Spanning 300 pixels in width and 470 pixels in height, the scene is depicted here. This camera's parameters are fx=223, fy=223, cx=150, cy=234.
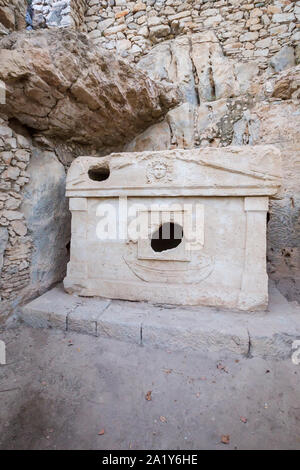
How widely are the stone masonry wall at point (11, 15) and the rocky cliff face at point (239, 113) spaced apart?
283 cm

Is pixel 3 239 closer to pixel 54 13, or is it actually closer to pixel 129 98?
pixel 129 98

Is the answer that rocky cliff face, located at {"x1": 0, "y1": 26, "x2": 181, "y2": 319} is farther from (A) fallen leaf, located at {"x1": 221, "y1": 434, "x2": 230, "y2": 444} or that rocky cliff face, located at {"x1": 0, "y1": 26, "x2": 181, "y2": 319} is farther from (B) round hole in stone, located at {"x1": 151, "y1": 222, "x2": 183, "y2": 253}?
(A) fallen leaf, located at {"x1": 221, "y1": 434, "x2": 230, "y2": 444}

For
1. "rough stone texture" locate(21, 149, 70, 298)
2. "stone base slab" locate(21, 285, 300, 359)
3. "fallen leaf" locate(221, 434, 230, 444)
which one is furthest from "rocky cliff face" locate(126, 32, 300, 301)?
"fallen leaf" locate(221, 434, 230, 444)

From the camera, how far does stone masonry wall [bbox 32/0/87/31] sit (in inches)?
222

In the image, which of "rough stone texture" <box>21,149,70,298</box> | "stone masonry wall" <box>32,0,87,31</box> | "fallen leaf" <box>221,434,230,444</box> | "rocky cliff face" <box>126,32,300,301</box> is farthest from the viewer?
"stone masonry wall" <box>32,0,87,31</box>

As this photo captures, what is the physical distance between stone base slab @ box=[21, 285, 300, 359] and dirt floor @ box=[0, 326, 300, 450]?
0.13 meters

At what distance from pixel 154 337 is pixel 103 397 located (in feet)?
2.86

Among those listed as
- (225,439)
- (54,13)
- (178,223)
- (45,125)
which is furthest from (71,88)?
(225,439)

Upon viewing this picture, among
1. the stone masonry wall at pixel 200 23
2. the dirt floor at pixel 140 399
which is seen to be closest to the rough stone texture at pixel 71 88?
the stone masonry wall at pixel 200 23

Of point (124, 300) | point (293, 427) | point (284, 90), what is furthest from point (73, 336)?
point (284, 90)

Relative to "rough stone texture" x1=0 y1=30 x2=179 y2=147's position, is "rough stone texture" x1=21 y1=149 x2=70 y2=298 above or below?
below

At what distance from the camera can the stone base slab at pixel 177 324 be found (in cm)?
262

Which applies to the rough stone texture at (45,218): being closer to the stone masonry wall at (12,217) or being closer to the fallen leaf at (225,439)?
the stone masonry wall at (12,217)

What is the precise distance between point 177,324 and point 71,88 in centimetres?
378
